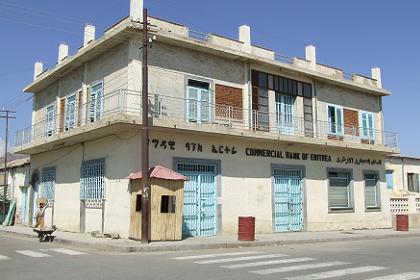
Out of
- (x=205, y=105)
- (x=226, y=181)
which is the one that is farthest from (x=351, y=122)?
(x=205, y=105)

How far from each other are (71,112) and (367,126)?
16249 mm

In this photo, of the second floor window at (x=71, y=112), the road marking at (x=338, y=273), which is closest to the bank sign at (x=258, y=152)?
the second floor window at (x=71, y=112)

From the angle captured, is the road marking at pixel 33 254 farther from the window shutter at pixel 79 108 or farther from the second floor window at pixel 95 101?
the window shutter at pixel 79 108

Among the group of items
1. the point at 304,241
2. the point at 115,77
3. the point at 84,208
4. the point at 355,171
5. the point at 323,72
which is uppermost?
the point at 323,72

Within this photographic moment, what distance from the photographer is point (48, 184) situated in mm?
24344

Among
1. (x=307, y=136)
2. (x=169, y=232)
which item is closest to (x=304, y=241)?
(x=169, y=232)

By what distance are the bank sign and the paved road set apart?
5.15m

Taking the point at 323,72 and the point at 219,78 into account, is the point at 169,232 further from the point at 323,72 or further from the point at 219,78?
the point at 323,72

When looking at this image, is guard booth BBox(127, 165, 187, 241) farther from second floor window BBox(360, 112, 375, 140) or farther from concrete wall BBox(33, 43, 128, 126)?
second floor window BBox(360, 112, 375, 140)

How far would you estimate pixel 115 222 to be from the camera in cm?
1800

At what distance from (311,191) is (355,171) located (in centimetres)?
391

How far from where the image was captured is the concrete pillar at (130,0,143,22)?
17858mm

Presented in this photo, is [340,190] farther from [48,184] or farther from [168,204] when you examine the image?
[48,184]

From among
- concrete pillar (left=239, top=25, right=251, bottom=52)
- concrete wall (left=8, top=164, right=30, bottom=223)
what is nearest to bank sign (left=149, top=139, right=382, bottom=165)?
concrete pillar (left=239, top=25, right=251, bottom=52)
